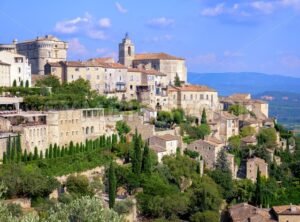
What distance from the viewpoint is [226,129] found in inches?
2517

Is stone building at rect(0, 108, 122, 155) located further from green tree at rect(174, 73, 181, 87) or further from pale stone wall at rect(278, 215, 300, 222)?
green tree at rect(174, 73, 181, 87)

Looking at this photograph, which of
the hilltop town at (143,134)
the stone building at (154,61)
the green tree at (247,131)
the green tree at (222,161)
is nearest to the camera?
the hilltop town at (143,134)

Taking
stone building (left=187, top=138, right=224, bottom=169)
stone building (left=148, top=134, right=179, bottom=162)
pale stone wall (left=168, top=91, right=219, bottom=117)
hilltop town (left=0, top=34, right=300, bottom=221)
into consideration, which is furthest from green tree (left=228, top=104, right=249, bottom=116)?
stone building (left=148, top=134, right=179, bottom=162)

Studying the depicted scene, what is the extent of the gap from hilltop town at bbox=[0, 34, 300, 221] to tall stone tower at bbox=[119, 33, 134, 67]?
1.88ft

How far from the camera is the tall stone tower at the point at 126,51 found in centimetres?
8156

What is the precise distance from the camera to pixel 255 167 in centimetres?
5634

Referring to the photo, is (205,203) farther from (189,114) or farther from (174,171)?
(189,114)

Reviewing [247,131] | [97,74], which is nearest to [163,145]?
[247,131]

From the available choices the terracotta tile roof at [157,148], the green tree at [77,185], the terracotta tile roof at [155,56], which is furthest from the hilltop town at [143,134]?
the green tree at [77,185]

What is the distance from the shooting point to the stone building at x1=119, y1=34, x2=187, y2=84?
78.8 m

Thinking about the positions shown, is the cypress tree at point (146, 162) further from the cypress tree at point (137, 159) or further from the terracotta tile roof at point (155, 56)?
the terracotta tile roof at point (155, 56)

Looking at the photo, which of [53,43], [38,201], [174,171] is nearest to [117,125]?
[174,171]

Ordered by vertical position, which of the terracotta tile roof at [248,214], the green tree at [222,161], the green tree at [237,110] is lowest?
the terracotta tile roof at [248,214]

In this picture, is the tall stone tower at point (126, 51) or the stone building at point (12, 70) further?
the tall stone tower at point (126, 51)
